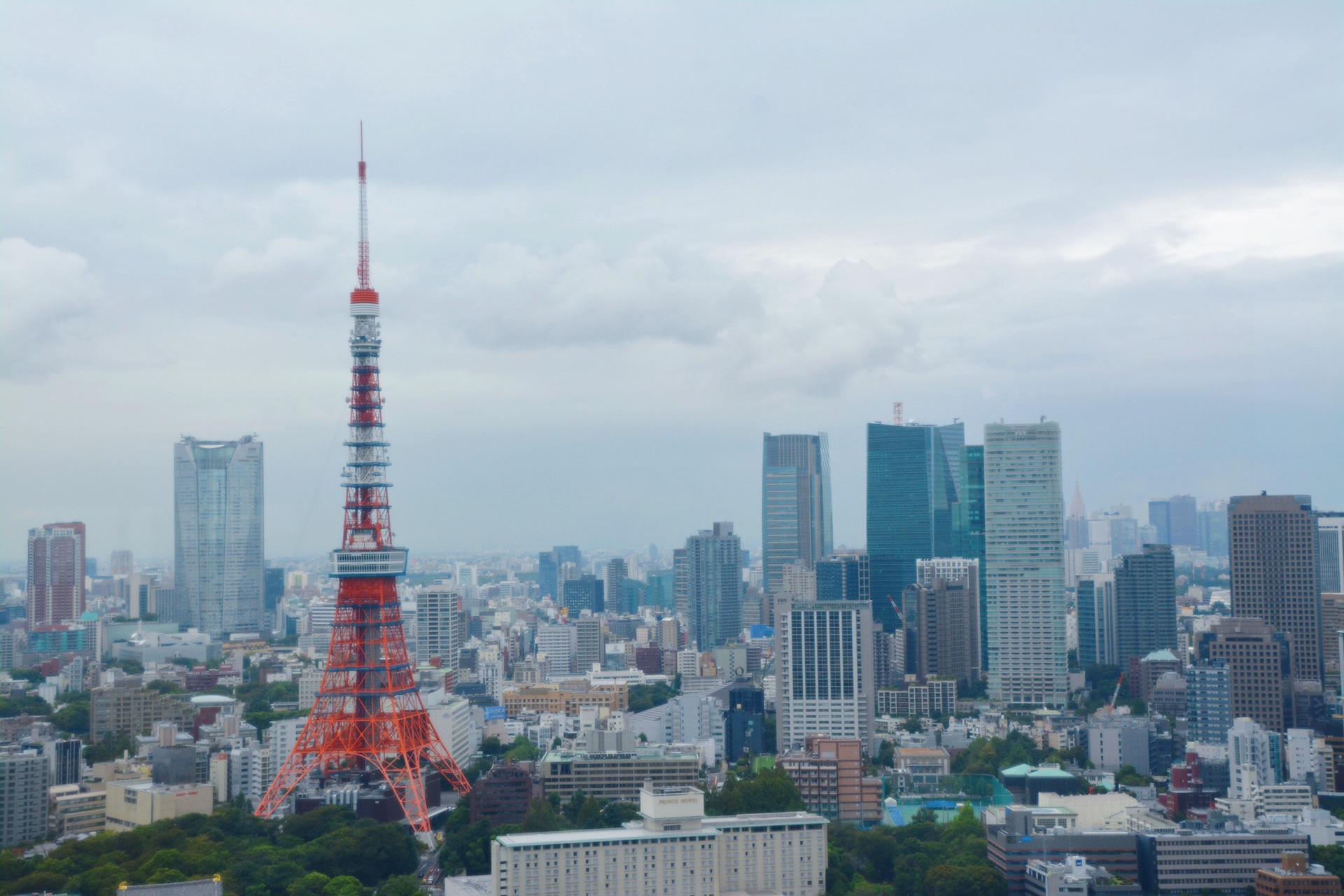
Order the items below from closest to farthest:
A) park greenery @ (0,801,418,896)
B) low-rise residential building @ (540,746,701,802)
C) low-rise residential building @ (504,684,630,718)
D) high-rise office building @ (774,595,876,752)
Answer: park greenery @ (0,801,418,896) < low-rise residential building @ (540,746,701,802) < high-rise office building @ (774,595,876,752) < low-rise residential building @ (504,684,630,718)

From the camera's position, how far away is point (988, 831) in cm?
1587

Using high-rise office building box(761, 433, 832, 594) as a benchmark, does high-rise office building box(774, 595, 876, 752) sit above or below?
below

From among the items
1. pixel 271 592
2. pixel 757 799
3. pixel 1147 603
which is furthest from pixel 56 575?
pixel 757 799

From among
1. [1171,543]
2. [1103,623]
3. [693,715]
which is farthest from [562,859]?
[1171,543]

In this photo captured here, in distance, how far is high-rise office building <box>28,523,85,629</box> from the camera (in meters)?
42.3

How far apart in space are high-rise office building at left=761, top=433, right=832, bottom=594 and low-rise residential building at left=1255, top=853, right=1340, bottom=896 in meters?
41.5

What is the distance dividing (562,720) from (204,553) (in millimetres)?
26171

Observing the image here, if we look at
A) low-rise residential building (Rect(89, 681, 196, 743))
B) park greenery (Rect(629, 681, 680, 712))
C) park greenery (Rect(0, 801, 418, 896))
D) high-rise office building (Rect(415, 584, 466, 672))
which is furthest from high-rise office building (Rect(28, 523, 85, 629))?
park greenery (Rect(0, 801, 418, 896))

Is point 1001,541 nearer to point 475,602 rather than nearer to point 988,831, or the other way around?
point 988,831

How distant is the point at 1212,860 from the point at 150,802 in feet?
43.0

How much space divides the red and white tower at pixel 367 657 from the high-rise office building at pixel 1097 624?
76.3 ft

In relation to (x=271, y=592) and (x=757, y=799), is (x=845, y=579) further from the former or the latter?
(x=757, y=799)

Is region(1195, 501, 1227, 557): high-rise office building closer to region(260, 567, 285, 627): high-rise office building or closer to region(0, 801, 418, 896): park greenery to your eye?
region(0, 801, 418, 896): park greenery

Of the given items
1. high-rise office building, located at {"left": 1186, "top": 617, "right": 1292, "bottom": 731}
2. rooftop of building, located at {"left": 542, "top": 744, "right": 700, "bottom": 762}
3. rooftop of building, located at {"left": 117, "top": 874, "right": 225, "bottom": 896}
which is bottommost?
rooftop of building, located at {"left": 117, "top": 874, "right": 225, "bottom": 896}
